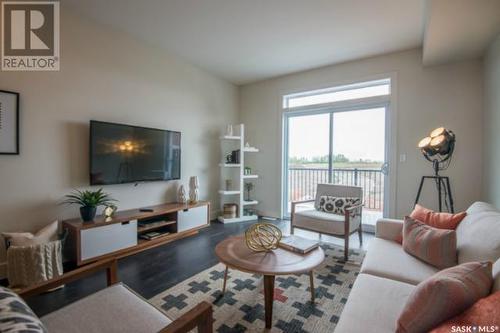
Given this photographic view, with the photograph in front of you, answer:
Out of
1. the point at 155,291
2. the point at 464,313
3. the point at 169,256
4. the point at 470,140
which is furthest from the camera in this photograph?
the point at 470,140

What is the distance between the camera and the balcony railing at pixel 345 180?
4.02 metres

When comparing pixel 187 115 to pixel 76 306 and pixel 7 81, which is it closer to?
pixel 7 81

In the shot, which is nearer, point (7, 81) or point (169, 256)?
point (7, 81)

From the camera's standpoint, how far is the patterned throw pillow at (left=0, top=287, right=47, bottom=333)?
664 mm

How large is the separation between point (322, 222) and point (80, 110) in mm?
3078

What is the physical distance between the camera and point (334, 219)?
9.14 feet

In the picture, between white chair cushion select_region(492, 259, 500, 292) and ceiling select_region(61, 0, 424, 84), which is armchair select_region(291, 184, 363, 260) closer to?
white chair cushion select_region(492, 259, 500, 292)

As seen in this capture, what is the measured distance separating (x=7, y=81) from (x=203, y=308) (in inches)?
109

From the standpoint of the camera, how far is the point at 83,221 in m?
2.53

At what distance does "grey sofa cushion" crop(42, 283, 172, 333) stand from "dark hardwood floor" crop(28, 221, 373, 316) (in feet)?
2.69

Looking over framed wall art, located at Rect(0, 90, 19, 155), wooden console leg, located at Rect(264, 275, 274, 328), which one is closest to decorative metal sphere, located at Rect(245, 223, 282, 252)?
wooden console leg, located at Rect(264, 275, 274, 328)

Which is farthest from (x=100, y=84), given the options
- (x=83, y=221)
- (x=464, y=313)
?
(x=464, y=313)

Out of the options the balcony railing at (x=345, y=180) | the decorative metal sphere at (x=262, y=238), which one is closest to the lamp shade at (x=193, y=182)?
the balcony railing at (x=345, y=180)

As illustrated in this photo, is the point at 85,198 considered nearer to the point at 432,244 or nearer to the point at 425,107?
the point at 432,244
